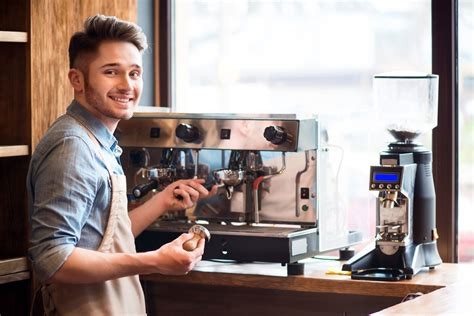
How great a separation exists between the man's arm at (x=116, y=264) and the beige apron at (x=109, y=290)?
0.42ft

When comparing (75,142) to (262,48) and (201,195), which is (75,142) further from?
Answer: (262,48)

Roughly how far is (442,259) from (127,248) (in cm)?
145

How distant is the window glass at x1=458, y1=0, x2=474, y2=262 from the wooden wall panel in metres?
1.47

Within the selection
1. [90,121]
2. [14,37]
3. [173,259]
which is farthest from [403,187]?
[14,37]

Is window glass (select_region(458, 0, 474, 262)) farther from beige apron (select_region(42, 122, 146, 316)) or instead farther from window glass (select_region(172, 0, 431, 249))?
beige apron (select_region(42, 122, 146, 316))

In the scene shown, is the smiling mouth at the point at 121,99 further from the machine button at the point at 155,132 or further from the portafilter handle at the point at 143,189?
the machine button at the point at 155,132

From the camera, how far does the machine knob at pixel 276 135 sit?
3297mm

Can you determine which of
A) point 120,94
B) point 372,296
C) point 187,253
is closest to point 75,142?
point 120,94

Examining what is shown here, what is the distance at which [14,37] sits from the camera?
10.8ft

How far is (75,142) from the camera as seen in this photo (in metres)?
2.75

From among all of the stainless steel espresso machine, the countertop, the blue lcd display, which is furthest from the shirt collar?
the blue lcd display

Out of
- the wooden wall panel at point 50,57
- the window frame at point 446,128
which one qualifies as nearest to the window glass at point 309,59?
the window frame at point 446,128

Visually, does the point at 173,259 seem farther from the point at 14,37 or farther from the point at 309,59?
the point at 309,59

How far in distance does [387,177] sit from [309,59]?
3.38ft
